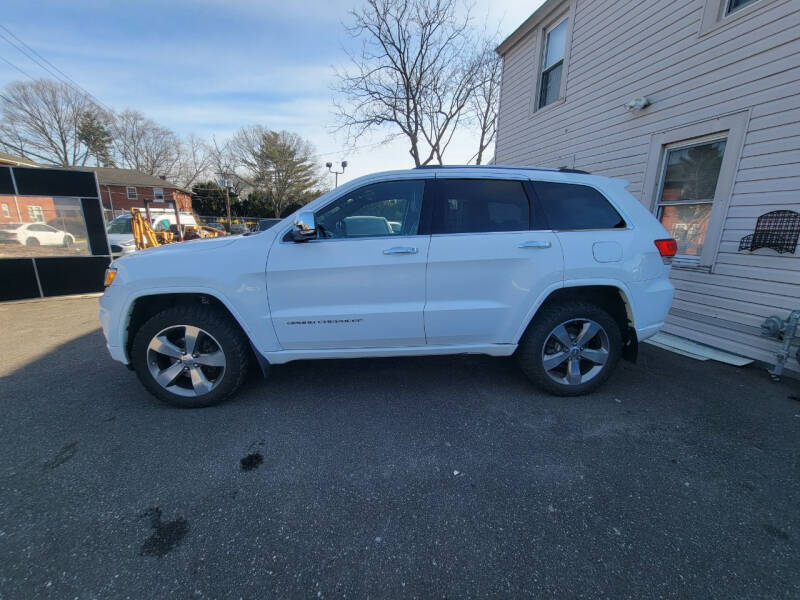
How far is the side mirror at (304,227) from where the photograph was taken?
2.42 m

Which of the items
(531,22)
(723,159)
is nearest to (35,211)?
(531,22)

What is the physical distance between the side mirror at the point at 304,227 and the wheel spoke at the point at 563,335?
2127 mm

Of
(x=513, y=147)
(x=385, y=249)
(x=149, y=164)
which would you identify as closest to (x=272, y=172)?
(x=149, y=164)

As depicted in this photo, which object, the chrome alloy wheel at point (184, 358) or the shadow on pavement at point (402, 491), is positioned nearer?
the shadow on pavement at point (402, 491)

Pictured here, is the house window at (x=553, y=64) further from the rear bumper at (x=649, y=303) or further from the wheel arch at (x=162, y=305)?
the wheel arch at (x=162, y=305)

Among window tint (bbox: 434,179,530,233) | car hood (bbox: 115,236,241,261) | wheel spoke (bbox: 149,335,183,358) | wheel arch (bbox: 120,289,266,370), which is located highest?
window tint (bbox: 434,179,530,233)

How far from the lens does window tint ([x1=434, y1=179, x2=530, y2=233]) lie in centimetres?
265

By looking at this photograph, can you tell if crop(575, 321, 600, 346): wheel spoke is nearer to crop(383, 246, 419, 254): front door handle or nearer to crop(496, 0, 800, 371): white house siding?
crop(383, 246, 419, 254): front door handle

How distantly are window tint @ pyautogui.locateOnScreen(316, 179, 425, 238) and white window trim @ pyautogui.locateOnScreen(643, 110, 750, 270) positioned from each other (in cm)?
374

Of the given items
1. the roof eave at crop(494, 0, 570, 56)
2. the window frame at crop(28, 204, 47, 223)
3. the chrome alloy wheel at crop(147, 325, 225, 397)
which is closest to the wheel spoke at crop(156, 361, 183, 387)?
the chrome alloy wheel at crop(147, 325, 225, 397)

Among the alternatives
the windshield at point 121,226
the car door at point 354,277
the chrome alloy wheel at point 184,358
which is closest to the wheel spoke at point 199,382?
the chrome alloy wheel at point 184,358

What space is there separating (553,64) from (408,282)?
6.72 metres

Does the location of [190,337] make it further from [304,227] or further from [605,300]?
[605,300]

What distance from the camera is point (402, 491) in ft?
6.27
